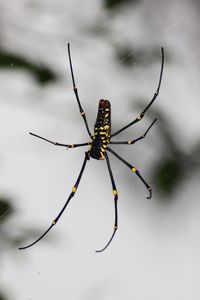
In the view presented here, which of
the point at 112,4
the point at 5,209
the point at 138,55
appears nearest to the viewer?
the point at 5,209

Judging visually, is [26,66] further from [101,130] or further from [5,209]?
[5,209]

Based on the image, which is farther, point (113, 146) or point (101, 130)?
point (113, 146)

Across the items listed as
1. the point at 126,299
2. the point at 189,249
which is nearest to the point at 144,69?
the point at 189,249

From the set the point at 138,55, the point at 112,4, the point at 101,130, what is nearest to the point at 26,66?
the point at 101,130

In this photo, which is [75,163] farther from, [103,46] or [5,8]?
[5,8]

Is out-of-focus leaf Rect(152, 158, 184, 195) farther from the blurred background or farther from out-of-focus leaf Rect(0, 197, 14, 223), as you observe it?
out-of-focus leaf Rect(0, 197, 14, 223)

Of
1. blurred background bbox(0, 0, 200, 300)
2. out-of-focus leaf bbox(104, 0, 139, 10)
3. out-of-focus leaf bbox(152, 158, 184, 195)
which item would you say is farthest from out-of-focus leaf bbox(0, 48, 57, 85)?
out-of-focus leaf bbox(152, 158, 184, 195)
